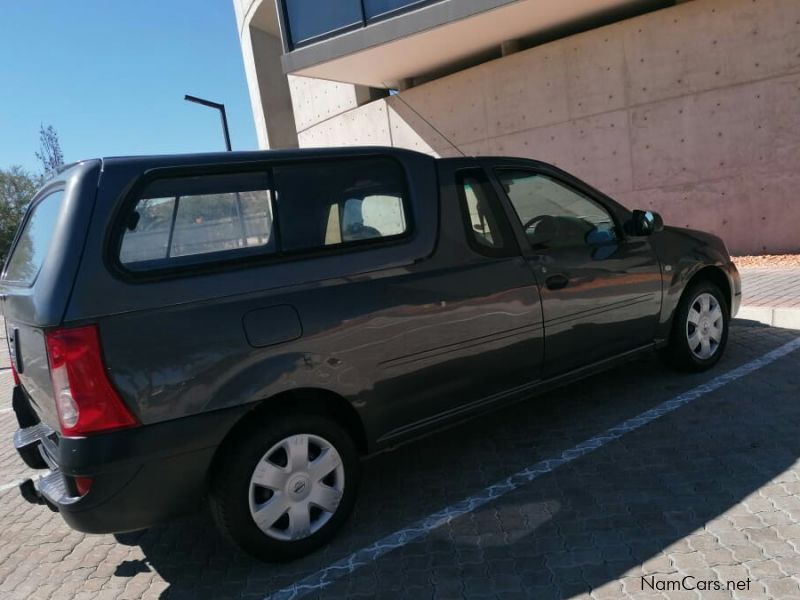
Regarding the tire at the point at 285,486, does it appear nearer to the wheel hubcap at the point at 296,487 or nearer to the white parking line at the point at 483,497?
the wheel hubcap at the point at 296,487

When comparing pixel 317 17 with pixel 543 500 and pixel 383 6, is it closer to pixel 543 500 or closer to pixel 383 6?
pixel 383 6

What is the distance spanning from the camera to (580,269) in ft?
12.2

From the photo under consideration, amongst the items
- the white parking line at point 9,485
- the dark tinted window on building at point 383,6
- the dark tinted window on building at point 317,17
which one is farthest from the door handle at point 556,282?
the dark tinted window on building at point 317,17

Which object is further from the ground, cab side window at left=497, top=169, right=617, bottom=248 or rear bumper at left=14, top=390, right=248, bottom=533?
cab side window at left=497, top=169, right=617, bottom=248

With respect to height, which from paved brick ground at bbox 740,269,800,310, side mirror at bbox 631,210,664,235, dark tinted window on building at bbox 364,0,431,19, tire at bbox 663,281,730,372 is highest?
dark tinted window on building at bbox 364,0,431,19

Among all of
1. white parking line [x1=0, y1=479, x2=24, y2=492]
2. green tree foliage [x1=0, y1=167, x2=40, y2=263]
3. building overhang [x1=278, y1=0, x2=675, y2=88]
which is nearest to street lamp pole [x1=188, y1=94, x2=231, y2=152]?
building overhang [x1=278, y1=0, x2=675, y2=88]

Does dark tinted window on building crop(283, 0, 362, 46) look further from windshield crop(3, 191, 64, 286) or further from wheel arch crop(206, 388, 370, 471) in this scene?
wheel arch crop(206, 388, 370, 471)

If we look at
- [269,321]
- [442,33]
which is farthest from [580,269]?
[442,33]

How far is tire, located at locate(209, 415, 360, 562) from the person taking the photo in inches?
101

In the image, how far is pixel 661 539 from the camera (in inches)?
103

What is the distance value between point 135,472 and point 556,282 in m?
2.44

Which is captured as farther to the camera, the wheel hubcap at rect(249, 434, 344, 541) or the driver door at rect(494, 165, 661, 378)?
the driver door at rect(494, 165, 661, 378)

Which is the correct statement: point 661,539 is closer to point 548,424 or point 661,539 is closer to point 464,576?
point 464,576

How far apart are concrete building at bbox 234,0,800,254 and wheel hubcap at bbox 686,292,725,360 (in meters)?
4.82
